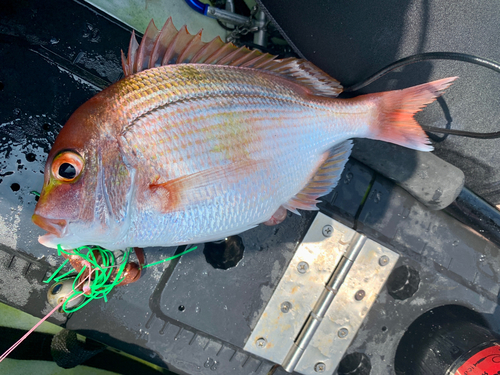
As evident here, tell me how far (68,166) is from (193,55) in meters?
0.51

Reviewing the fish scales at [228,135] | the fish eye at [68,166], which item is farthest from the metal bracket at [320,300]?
the fish eye at [68,166]

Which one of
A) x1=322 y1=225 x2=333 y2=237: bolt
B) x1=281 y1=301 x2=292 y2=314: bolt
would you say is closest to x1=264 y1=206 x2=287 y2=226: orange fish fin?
x1=322 y1=225 x2=333 y2=237: bolt

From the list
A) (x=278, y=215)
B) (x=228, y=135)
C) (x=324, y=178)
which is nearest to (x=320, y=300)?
(x=278, y=215)

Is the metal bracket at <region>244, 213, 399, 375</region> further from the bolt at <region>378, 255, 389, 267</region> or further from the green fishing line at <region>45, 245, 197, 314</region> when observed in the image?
the green fishing line at <region>45, 245, 197, 314</region>

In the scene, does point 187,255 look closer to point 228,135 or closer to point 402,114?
point 228,135

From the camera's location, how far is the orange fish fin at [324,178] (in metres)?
1.15

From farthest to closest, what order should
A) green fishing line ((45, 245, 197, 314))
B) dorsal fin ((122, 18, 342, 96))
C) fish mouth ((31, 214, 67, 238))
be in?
green fishing line ((45, 245, 197, 314)), dorsal fin ((122, 18, 342, 96)), fish mouth ((31, 214, 67, 238))

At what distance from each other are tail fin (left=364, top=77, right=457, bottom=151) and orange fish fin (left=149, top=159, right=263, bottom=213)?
572 millimetres

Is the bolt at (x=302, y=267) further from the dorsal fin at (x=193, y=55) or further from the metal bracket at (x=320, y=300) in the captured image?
the dorsal fin at (x=193, y=55)

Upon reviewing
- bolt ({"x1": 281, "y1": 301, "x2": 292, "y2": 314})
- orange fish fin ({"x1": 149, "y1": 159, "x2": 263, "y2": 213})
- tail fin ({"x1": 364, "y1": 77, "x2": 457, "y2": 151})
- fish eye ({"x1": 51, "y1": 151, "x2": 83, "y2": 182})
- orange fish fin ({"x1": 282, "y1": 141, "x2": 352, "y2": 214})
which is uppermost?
tail fin ({"x1": 364, "y1": 77, "x2": 457, "y2": 151})

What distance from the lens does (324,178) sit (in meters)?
1.17

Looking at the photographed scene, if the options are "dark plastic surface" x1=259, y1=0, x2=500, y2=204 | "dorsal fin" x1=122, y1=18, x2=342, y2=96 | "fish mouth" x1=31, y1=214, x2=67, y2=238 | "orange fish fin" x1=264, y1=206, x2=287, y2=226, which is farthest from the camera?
"dark plastic surface" x1=259, y1=0, x2=500, y2=204

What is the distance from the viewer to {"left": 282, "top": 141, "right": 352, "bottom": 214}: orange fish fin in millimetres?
1148

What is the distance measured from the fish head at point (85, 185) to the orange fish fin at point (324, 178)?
24.0 inches
